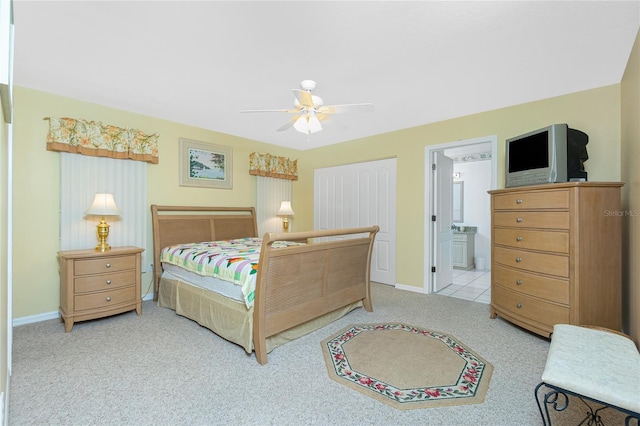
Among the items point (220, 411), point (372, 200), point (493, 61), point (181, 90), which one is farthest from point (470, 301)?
point (181, 90)

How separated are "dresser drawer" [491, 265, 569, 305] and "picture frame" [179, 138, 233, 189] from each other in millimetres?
3824

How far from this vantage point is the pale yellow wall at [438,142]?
2781 mm

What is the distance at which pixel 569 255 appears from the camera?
231 cm

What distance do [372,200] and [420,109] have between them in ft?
5.45

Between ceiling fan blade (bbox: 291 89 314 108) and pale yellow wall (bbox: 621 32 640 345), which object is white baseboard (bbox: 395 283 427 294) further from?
ceiling fan blade (bbox: 291 89 314 108)

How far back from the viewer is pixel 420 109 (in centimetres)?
346

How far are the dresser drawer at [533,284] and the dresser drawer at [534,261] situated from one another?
56mm

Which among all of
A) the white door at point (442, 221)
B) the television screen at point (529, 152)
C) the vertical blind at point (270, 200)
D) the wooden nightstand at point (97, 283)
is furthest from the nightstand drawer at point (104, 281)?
the television screen at point (529, 152)

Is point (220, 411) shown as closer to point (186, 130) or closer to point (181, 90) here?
point (181, 90)

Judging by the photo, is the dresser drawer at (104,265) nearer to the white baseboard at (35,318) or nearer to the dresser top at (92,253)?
the dresser top at (92,253)

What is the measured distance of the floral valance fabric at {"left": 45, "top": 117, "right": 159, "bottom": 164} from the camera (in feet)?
9.86

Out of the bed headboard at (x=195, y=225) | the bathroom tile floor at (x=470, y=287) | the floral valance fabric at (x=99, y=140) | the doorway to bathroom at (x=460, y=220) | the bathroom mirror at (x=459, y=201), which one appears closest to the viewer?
the floral valance fabric at (x=99, y=140)

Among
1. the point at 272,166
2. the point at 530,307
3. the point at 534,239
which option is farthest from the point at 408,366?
the point at 272,166

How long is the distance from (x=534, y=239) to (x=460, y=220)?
3943 millimetres
